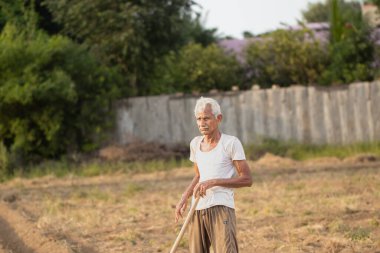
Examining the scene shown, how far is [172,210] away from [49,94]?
28.3ft

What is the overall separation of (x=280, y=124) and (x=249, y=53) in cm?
547

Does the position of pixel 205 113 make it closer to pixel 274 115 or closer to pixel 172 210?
pixel 172 210

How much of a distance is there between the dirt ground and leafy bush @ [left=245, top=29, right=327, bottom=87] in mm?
5964

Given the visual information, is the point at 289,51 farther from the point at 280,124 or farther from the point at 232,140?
the point at 232,140

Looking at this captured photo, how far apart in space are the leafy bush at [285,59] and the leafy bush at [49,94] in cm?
556

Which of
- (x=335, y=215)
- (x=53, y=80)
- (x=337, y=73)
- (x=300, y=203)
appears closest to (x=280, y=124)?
(x=337, y=73)

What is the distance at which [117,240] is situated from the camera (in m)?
10.6

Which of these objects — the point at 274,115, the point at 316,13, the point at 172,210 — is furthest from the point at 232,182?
the point at 316,13

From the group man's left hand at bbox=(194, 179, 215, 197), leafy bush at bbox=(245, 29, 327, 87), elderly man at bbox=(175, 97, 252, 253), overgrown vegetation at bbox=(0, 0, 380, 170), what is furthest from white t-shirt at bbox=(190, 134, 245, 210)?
leafy bush at bbox=(245, 29, 327, 87)

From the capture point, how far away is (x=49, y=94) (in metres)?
21.1

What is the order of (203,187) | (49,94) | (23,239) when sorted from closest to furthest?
(203,187) → (23,239) → (49,94)

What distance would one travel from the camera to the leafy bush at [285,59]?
2531 cm

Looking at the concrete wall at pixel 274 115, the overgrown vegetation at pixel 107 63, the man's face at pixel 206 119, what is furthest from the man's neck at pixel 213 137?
the concrete wall at pixel 274 115

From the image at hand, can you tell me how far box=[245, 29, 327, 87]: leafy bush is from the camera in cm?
2531
